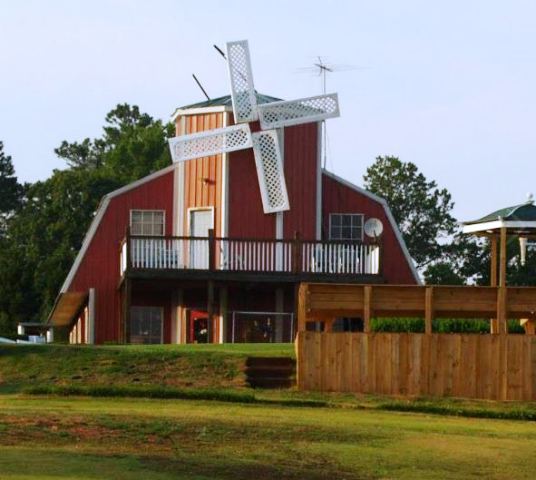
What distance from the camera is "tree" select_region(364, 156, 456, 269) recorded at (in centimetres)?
7075

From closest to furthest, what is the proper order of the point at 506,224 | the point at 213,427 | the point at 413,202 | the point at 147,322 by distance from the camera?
the point at 213,427 < the point at 506,224 < the point at 147,322 < the point at 413,202

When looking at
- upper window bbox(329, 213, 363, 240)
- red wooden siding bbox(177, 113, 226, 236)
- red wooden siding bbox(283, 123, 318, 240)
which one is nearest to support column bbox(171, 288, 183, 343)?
red wooden siding bbox(177, 113, 226, 236)

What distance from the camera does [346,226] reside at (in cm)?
4569

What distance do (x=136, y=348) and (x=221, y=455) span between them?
44.4 feet

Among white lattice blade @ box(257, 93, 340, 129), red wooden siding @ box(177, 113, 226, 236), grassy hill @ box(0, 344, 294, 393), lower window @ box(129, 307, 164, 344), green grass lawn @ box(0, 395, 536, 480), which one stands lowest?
green grass lawn @ box(0, 395, 536, 480)

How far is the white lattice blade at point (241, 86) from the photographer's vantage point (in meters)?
43.6

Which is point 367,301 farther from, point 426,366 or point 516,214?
point 516,214

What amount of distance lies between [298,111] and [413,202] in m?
27.6

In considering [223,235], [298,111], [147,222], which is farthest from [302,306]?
[147,222]

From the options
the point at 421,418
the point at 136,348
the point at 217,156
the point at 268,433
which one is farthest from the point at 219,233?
the point at 268,433

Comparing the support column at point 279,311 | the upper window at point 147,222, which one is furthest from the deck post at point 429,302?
the upper window at point 147,222

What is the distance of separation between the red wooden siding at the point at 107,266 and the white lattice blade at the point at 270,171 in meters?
2.79

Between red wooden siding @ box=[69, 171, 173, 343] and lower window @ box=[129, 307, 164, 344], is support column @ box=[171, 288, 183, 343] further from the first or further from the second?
red wooden siding @ box=[69, 171, 173, 343]

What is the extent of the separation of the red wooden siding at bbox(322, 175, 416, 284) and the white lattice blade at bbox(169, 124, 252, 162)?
3.05m
